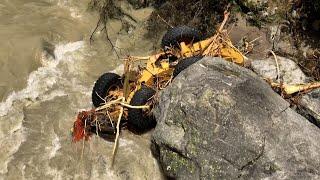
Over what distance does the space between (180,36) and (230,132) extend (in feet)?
Result: 8.48

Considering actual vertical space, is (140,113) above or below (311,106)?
below

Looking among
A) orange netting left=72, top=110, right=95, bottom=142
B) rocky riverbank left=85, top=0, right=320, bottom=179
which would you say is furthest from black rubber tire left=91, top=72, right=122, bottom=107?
rocky riverbank left=85, top=0, right=320, bottom=179

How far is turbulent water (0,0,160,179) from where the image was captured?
9172 mm

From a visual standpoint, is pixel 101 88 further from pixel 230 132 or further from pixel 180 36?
pixel 230 132

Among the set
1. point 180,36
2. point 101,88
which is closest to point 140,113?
point 101,88

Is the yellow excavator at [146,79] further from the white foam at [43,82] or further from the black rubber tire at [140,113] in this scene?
the white foam at [43,82]

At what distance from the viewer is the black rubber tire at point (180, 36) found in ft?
33.1

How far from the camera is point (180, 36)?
33.1ft

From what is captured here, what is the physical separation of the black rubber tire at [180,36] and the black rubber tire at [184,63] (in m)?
0.72

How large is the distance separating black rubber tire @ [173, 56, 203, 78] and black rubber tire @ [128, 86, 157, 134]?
20.5 inches

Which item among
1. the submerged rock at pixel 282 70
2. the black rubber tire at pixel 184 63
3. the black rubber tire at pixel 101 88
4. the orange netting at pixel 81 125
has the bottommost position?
the orange netting at pixel 81 125

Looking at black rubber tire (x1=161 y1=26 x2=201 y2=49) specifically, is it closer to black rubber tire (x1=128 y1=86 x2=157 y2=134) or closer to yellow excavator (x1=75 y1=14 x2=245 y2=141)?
yellow excavator (x1=75 y1=14 x2=245 y2=141)

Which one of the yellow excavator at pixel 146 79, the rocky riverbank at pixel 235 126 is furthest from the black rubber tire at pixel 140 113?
the rocky riverbank at pixel 235 126

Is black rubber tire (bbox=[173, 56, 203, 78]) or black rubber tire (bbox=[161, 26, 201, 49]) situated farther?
black rubber tire (bbox=[161, 26, 201, 49])
